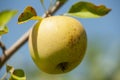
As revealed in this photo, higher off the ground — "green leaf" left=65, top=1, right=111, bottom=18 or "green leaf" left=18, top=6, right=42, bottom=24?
"green leaf" left=65, top=1, right=111, bottom=18

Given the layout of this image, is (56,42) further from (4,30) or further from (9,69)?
(9,69)

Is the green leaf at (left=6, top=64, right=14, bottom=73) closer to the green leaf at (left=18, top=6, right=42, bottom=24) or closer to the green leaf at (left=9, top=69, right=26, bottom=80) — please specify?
the green leaf at (left=9, top=69, right=26, bottom=80)

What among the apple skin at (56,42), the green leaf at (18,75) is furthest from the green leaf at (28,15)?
the green leaf at (18,75)

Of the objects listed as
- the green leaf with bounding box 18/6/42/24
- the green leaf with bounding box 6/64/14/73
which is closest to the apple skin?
the green leaf with bounding box 18/6/42/24

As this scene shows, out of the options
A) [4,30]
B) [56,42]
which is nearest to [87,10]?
[56,42]

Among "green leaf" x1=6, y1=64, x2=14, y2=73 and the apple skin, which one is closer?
the apple skin

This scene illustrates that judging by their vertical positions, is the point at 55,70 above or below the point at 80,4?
below

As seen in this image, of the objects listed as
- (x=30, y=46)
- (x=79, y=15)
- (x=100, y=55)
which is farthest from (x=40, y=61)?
(x=100, y=55)

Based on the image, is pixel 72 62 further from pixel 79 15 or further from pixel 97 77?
pixel 97 77
